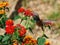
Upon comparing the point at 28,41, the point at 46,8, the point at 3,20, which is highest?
the point at 3,20

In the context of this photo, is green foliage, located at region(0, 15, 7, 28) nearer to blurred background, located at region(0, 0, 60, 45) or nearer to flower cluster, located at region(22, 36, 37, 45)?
flower cluster, located at region(22, 36, 37, 45)

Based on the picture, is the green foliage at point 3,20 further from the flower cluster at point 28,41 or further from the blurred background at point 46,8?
the blurred background at point 46,8

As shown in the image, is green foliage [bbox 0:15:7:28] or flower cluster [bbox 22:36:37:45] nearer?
flower cluster [bbox 22:36:37:45]

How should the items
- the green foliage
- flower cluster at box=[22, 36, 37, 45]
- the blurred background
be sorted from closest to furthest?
flower cluster at box=[22, 36, 37, 45]
the green foliage
the blurred background

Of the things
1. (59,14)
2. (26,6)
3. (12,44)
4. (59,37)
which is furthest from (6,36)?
(26,6)

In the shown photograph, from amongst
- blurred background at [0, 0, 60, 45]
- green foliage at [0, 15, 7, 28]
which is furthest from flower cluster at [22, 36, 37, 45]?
blurred background at [0, 0, 60, 45]

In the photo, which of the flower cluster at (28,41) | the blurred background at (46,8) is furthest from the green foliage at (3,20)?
Result: the blurred background at (46,8)

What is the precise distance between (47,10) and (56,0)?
1.31 ft

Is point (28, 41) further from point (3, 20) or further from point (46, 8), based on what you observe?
point (46, 8)

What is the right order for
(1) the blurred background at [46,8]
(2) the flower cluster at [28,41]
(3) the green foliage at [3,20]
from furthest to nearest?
(1) the blurred background at [46,8] < (3) the green foliage at [3,20] < (2) the flower cluster at [28,41]

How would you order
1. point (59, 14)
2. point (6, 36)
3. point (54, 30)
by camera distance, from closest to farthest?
point (6, 36) → point (54, 30) → point (59, 14)

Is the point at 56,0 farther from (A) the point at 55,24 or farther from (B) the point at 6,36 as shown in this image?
(B) the point at 6,36

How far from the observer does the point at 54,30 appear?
485 centimetres

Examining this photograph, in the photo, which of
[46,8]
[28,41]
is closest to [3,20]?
[28,41]
